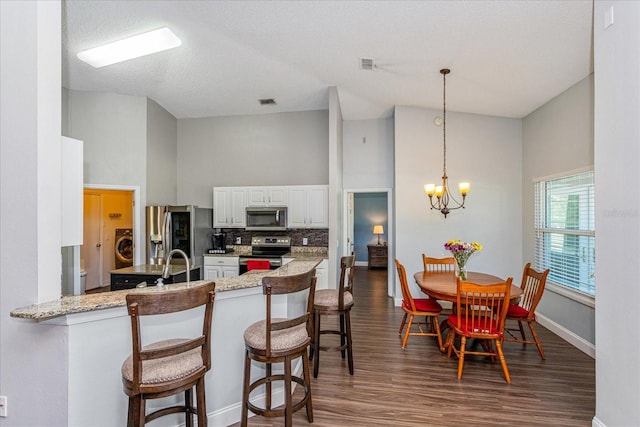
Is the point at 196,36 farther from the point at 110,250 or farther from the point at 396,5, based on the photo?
the point at 110,250

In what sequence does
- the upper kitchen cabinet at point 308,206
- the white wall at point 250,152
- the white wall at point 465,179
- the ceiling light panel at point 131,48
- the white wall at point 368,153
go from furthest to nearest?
the white wall at point 368,153
the white wall at point 250,152
the upper kitchen cabinet at point 308,206
the white wall at point 465,179
the ceiling light panel at point 131,48

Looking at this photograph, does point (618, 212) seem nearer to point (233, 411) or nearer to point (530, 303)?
point (530, 303)

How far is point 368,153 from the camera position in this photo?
20.1 feet

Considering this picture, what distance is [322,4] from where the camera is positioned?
289cm

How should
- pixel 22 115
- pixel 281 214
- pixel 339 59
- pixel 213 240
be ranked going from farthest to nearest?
1. pixel 213 240
2. pixel 281 214
3. pixel 339 59
4. pixel 22 115

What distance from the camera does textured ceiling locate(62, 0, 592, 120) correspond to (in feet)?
9.38

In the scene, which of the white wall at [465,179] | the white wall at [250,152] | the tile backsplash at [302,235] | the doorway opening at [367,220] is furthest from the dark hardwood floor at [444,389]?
the doorway opening at [367,220]

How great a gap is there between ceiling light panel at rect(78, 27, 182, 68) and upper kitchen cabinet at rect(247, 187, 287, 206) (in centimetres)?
259

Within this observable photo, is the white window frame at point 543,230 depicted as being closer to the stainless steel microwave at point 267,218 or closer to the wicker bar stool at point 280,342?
the wicker bar stool at point 280,342

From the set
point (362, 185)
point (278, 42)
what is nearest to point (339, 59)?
point (278, 42)

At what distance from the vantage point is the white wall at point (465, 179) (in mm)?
5090

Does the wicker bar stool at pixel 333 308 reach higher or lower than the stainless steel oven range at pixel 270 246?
lower

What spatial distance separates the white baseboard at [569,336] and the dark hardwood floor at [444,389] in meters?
0.06

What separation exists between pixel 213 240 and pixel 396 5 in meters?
4.81
